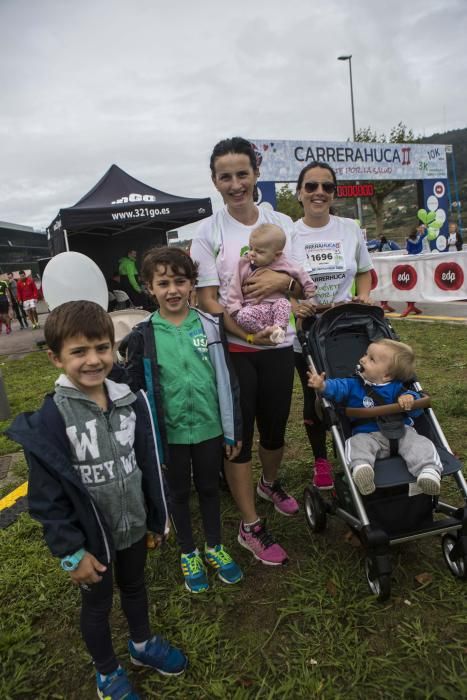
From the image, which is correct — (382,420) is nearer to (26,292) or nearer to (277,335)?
(277,335)

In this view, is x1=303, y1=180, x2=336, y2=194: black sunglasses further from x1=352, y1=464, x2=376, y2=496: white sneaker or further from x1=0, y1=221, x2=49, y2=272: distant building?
x1=0, y1=221, x2=49, y2=272: distant building

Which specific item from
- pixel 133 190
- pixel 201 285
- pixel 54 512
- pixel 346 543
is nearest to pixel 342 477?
pixel 346 543

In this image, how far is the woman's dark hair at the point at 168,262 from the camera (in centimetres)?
221

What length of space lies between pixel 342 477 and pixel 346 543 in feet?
1.53

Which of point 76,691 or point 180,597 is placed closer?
point 76,691

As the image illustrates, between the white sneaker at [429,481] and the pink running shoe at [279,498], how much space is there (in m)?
1.07

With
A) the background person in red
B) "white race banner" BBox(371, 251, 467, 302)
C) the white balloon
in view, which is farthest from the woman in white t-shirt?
the background person in red

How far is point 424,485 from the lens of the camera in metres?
2.11

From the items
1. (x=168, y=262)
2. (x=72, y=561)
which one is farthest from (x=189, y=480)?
(x=168, y=262)

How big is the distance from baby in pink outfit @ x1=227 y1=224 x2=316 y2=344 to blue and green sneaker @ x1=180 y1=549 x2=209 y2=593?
125 centimetres

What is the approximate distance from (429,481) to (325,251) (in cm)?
154

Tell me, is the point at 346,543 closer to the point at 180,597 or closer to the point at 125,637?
the point at 180,597

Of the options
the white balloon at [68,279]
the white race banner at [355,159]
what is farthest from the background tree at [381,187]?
the white balloon at [68,279]

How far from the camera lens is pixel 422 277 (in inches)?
389
